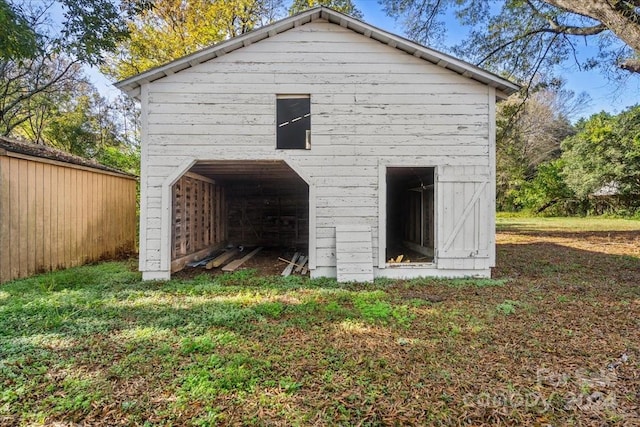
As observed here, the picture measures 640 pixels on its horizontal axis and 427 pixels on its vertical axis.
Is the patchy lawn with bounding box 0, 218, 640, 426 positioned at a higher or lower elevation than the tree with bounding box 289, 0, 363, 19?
lower

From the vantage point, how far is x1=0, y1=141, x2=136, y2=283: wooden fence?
6078 mm

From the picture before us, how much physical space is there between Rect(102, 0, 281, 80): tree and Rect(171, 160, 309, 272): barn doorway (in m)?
7.65

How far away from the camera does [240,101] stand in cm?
632

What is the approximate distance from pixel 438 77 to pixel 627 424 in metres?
5.79

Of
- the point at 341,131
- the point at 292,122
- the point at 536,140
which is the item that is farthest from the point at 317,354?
the point at 536,140

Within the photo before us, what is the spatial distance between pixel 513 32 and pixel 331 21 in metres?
7.59

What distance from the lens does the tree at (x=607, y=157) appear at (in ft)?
70.7

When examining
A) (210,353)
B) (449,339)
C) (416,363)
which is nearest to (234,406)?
(210,353)

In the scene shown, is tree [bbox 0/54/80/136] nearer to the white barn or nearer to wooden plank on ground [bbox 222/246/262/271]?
the white barn

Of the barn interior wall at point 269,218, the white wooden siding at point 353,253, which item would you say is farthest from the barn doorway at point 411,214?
the barn interior wall at point 269,218

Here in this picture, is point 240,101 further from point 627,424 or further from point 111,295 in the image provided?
point 627,424

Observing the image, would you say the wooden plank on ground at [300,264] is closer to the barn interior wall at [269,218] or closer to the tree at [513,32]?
the barn interior wall at [269,218]

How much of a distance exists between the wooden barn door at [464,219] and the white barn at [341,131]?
0.06 feet

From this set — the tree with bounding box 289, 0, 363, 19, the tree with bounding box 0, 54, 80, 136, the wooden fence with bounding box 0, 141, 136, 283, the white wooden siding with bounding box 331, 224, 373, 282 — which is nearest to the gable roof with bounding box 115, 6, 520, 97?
the wooden fence with bounding box 0, 141, 136, 283
